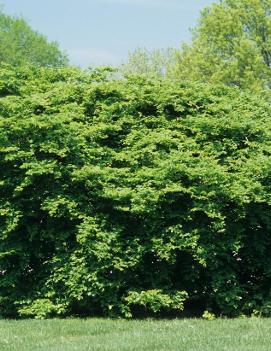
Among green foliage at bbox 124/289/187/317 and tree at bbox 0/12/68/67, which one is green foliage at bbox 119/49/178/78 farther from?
green foliage at bbox 124/289/187/317

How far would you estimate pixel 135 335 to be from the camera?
7504 millimetres

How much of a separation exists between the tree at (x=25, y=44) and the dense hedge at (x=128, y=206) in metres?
31.3

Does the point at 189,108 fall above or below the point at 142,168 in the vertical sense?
above

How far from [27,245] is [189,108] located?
3.51m

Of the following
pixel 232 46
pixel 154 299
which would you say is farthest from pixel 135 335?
pixel 232 46

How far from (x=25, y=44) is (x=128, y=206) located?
34716 mm

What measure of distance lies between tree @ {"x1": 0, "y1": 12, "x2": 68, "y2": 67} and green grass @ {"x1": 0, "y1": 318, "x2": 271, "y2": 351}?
3344 cm

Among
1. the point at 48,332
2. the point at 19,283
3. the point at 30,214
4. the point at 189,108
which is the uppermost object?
the point at 189,108

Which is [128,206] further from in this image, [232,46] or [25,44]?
[25,44]

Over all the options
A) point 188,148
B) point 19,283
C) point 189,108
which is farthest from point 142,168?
point 19,283

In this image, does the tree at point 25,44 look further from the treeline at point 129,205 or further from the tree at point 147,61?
the treeline at point 129,205

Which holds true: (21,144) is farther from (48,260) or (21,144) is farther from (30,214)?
(48,260)

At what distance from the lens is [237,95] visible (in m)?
11.4

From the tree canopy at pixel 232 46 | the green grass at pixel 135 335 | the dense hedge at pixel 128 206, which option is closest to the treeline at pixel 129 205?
the dense hedge at pixel 128 206
